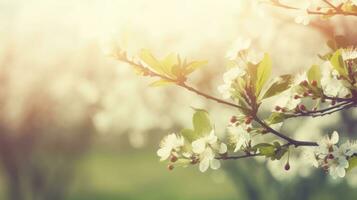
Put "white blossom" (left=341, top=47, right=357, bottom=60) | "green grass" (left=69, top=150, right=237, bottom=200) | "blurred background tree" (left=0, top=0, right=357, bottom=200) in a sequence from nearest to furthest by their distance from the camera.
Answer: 1. "white blossom" (left=341, top=47, right=357, bottom=60)
2. "blurred background tree" (left=0, top=0, right=357, bottom=200)
3. "green grass" (left=69, top=150, right=237, bottom=200)

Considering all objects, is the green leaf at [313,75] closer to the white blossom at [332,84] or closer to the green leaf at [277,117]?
the white blossom at [332,84]

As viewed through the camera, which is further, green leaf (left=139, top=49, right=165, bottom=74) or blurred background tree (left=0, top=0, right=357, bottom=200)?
blurred background tree (left=0, top=0, right=357, bottom=200)

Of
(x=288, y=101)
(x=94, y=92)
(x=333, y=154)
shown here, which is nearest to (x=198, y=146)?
(x=288, y=101)

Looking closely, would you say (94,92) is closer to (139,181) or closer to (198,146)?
(198,146)

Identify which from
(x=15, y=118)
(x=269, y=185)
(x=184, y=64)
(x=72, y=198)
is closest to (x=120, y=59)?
(x=184, y=64)

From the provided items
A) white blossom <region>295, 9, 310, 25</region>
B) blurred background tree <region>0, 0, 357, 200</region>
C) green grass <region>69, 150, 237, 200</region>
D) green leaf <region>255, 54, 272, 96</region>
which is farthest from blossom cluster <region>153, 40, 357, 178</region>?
green grass <region>69, 150, 237, 200</region>

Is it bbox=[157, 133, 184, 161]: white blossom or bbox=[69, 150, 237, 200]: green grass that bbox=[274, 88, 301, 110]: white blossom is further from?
bbox=[69, 150, 237, 200]: green grass

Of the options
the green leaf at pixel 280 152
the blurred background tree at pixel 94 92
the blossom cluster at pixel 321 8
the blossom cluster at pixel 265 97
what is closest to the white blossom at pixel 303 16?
the blossom cluster at pixel 321 8

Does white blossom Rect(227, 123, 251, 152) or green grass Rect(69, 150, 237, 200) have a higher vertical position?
green grass Rect(69, 150, 237, 200)
